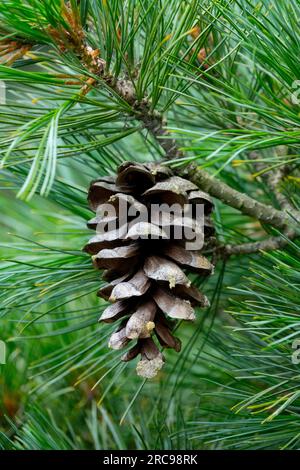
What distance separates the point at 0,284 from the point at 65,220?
0.18m

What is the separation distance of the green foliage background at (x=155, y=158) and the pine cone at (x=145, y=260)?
0.12 feet

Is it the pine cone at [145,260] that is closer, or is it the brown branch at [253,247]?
the pine cone at [145,260]

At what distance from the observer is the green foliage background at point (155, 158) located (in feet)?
1.73

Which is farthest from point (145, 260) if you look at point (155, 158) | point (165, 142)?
point (155, 158)

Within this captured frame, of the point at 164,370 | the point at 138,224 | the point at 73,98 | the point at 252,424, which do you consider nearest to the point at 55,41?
the point at 73,98

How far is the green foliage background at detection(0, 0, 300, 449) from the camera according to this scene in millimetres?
528

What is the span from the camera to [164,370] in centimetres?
95

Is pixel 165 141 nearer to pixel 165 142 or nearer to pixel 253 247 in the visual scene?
pixel 165 142

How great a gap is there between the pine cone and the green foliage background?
0.12ft

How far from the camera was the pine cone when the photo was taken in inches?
22.2

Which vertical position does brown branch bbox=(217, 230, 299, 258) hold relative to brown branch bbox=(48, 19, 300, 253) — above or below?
below

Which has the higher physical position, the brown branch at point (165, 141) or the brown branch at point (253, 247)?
the brown branch at point (165, 141)

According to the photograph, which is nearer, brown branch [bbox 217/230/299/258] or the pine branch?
the pine branch

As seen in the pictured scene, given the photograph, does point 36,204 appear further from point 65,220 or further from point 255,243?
point 255,243
